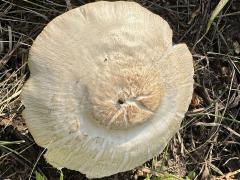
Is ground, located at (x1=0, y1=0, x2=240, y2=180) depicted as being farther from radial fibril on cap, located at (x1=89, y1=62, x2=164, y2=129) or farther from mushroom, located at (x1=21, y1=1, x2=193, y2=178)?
radial fibril on cap, located at (x1=89, y1=62, x2=164, y2=129)

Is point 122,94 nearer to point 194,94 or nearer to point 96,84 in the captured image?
point 96,84

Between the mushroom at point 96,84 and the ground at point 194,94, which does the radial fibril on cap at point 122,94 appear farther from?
the ground at point 194,94

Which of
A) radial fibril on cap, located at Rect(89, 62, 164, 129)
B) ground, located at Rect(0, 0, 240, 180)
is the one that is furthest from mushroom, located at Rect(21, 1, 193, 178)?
ground, located at Rect(0, 0, 240, 180)

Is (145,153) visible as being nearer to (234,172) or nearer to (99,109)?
(99,109)

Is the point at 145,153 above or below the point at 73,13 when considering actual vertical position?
below

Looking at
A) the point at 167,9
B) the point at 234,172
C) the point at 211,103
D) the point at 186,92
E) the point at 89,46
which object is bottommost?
the point at 234,172

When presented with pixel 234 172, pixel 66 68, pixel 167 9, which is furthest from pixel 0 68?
pixel 234 172
